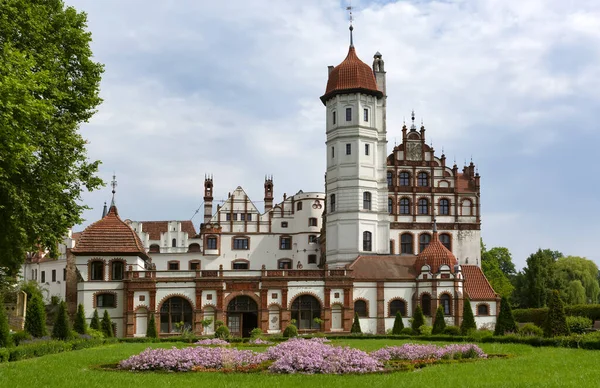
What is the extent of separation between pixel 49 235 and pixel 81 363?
739 cm

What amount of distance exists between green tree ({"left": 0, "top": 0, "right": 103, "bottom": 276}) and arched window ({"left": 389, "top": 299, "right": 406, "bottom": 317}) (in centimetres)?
3499

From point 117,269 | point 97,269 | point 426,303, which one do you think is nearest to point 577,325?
point 426,303

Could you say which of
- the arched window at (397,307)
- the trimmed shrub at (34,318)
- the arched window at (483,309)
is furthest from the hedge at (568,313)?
the trimmed shrub at (34,318)

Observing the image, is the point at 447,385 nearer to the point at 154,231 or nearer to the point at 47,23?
the point at 47,23

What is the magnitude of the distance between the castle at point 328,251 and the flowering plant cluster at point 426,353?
32.5 m

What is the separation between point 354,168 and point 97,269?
82.9 ft

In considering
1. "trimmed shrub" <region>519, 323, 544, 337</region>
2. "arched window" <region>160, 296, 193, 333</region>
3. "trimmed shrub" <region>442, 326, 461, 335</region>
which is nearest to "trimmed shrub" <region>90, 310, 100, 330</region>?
"arched window" <region>160, 296, 193, 333</region>

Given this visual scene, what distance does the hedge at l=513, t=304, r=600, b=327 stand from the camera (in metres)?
59.8

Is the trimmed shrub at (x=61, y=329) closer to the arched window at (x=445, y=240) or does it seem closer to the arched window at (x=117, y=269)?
the arched window at (x=117, y=269)

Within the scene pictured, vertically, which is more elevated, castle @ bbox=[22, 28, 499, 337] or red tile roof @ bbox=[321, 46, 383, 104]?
red tile roof @ bbox=[321, 46, 383, 104]

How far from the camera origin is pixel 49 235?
104 ft

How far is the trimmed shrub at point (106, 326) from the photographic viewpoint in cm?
5489

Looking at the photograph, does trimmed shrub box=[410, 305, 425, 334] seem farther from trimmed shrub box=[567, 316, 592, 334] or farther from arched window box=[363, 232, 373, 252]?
arched window box=[363, 232, 373, 252]

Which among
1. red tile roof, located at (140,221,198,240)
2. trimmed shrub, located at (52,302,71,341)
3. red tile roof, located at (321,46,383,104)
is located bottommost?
trimmed shrub, located at (52,302,71,341)
